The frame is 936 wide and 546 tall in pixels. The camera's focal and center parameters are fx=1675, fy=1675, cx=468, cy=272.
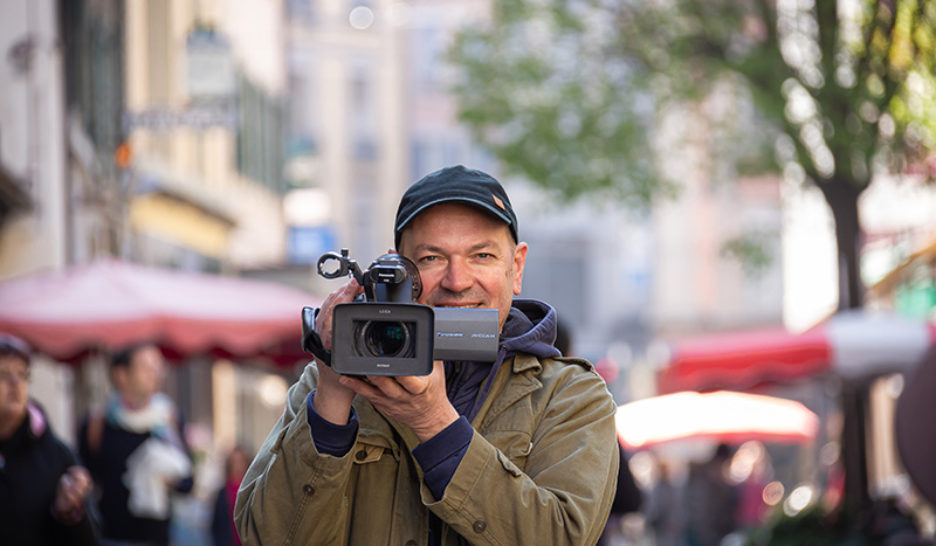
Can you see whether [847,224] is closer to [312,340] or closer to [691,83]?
[691,83]

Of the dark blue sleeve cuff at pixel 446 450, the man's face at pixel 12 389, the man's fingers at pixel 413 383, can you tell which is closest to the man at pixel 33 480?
the man's face at pixel 12 389

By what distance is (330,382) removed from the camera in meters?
2.90

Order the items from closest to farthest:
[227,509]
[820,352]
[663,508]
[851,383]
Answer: [820,352]
[227,509]
[851,383]
[663,508]

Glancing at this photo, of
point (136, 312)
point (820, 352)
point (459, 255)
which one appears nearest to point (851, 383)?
point (820, 352)

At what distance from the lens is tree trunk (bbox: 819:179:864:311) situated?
14.9m

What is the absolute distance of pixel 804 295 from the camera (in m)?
46.7

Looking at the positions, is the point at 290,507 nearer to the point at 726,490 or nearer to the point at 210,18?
the point at 726,490

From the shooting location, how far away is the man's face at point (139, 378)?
28.6 ft

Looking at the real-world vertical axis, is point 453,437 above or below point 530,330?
below

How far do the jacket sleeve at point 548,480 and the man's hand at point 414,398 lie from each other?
3.1 inches

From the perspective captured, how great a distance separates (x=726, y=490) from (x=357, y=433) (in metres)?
15.5

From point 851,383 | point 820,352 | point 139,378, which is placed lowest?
point 851,383

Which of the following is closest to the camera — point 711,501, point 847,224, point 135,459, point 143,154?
point 135,459

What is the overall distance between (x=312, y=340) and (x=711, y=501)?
51.0ft
